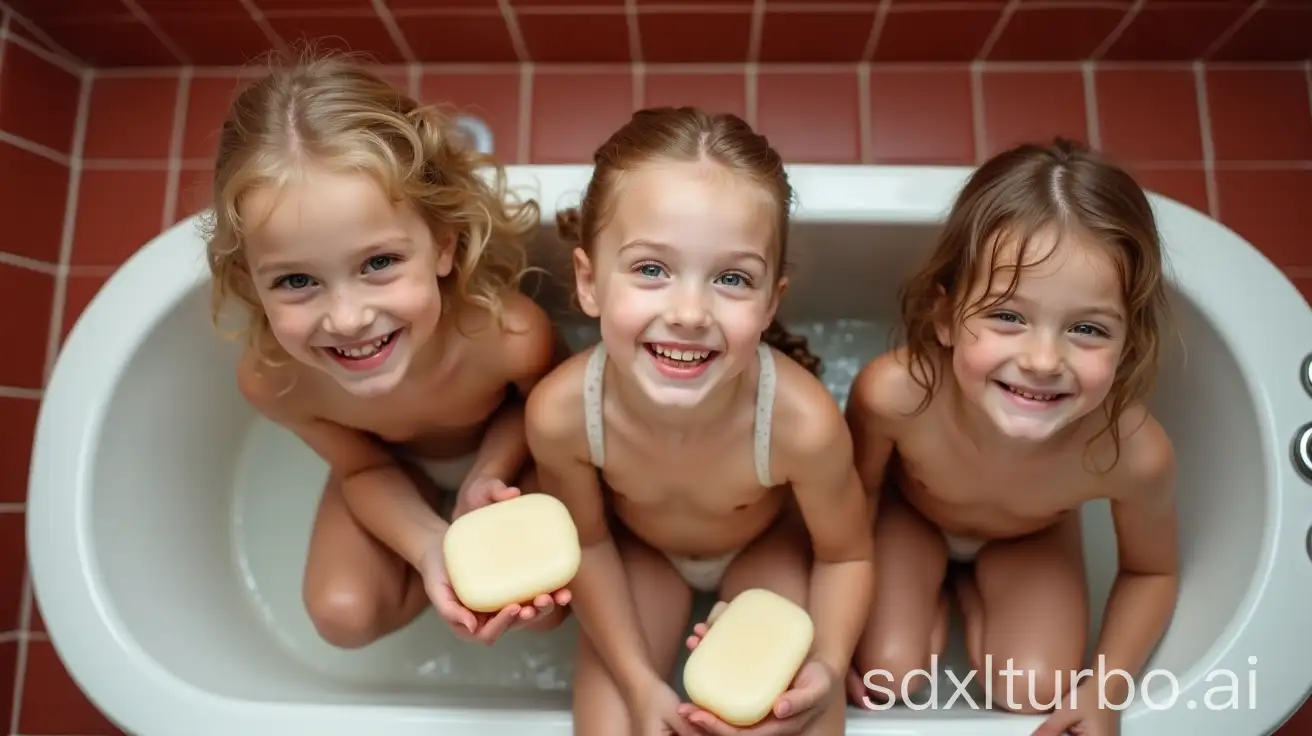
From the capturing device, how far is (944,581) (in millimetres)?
1381

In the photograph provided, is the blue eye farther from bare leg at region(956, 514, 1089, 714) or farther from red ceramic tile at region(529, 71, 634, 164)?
bare leg at region(956, 514, 1089, 714)

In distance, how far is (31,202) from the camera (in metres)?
1.46

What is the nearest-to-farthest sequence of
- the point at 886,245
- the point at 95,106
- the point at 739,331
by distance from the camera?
the point at 739,331, the point at 886,245, the point at 95,106

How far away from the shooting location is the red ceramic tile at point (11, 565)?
4.57ft

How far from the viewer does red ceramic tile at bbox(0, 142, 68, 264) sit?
4.64 feet

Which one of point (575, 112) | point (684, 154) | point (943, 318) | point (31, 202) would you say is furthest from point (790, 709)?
point (31, 202)

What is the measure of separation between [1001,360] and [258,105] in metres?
0.78

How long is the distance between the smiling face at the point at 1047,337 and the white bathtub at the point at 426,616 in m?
0.30

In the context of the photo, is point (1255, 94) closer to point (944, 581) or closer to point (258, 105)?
point (944, 581)

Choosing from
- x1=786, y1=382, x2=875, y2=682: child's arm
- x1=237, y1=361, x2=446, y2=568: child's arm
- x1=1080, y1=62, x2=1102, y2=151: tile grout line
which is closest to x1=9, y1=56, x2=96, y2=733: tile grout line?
x1=237, y1=361, x2=446, y2=568: child's arm

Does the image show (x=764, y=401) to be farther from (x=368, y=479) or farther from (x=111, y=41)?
(x=111, y=41)

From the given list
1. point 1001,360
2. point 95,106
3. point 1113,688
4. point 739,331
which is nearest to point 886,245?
point 1001,360

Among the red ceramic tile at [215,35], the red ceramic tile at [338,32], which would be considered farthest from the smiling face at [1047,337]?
the red ceramic tile at [215,35]

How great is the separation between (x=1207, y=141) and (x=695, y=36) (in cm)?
81
